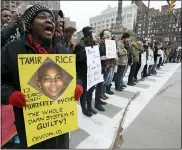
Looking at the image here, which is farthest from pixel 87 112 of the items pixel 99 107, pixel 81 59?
pixel 81 59

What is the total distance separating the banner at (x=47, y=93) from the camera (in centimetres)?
129

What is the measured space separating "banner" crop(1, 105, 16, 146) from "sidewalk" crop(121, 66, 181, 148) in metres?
1.47

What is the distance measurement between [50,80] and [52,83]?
0.09 ft

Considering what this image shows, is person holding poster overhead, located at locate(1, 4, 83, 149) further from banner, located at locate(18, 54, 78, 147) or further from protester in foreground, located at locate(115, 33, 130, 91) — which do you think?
protester in foreground, located at locate(115, 33, 130, 91)

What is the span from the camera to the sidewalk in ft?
8.53

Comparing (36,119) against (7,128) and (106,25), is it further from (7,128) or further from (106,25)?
(106,25)

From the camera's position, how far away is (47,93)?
1363mm

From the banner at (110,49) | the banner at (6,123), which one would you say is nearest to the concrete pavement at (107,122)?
the banner at (6,123)

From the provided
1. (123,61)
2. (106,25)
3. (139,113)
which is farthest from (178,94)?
(106,25)

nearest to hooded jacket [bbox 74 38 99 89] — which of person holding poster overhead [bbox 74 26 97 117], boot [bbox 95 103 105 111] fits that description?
person holding poster overhead [bbox 74 26 97 117]

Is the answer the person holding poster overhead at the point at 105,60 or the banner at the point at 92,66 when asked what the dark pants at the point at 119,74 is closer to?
the person holding poster overhead at the point at 105,60

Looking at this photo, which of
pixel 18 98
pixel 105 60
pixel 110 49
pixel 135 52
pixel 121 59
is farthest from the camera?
pixel 135 52

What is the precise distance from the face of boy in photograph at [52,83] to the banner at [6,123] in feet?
3.34

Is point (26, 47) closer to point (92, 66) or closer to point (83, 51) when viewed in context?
point (83, 51)
